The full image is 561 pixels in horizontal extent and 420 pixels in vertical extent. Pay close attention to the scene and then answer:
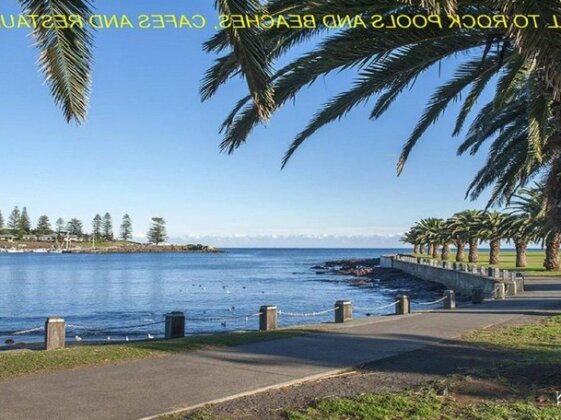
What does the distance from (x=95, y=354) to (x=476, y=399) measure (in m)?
6.12

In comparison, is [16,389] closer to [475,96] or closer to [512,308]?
[475,96]

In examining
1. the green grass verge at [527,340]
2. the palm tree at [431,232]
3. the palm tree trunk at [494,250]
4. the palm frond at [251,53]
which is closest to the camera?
the palm frond at [251,53]

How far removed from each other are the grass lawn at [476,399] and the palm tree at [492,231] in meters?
47.9

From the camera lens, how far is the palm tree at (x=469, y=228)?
6091 cm

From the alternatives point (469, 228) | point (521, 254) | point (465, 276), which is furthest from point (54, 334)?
point (469, 228)

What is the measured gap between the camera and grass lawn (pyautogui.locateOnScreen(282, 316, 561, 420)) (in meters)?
6.06

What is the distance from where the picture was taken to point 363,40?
7.68 meters

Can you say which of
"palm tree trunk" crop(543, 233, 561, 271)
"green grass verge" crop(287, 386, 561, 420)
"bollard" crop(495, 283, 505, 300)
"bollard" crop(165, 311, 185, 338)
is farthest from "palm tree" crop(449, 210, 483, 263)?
"green grass verge" crop(287, 386, 561, 420)

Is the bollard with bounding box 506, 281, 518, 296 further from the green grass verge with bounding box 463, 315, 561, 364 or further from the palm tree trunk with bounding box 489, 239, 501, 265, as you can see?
the palm tree trunk with bounding box 489, 239, 501, 265

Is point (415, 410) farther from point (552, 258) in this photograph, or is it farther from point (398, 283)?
point (398, 283)

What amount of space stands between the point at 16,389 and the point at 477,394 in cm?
568

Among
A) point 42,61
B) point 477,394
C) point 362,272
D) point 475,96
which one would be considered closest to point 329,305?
point 475,96

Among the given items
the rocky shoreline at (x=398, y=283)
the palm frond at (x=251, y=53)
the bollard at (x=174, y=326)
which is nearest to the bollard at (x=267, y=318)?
the bollard at (x=174, y=326)

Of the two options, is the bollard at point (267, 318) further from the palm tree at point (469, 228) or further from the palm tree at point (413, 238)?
the palm tree at point (413, 238)
